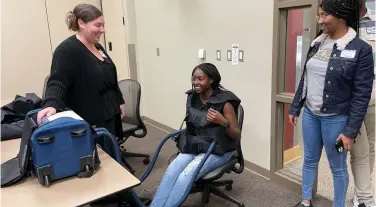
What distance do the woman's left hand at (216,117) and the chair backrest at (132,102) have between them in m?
1.18

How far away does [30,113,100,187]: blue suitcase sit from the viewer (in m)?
1.29

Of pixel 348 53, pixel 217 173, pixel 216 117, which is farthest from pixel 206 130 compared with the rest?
pixel 348 53

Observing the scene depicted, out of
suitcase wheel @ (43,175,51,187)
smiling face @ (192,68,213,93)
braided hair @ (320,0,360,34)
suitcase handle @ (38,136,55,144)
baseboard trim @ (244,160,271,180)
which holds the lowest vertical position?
baseboard trim @ (244,160,271,180)

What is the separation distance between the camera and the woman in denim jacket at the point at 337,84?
166cm

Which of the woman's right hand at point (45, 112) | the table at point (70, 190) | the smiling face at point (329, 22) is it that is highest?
the smiling face at point (329, 22)

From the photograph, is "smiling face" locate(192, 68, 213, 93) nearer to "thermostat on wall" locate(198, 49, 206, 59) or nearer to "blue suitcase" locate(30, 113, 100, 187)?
"blue suitcase" locate(30, 113, 100, 187)

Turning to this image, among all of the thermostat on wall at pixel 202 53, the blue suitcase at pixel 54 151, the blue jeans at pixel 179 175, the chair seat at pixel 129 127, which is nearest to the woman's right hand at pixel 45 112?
the blue suitcase at pixel 54 151

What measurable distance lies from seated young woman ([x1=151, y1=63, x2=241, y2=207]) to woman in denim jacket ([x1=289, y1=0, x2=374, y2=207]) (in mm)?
483

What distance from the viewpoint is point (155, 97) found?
4.15 meters

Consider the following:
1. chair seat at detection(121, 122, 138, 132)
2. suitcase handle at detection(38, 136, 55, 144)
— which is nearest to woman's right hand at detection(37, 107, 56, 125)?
suitcase handle at detection(38, 136, 55, 144)

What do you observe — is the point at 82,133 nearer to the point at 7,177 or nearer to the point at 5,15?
the point at 7,177

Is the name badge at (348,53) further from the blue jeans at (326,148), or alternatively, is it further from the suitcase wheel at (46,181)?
the suitcase wheel at (46,181)

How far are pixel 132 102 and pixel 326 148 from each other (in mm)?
1851

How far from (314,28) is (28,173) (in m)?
1.90
